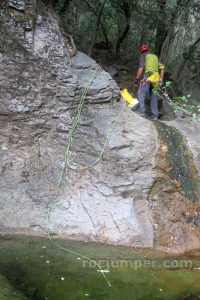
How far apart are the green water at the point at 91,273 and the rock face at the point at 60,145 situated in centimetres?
44

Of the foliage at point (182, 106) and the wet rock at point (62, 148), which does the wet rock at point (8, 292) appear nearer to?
the wet rock at point (62, 148)

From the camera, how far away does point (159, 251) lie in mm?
6453

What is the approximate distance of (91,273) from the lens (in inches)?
218

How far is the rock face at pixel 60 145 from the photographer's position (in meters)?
6.80

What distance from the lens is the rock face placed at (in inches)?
268

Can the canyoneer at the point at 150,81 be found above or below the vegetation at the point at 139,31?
below

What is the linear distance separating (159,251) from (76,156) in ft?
6.98

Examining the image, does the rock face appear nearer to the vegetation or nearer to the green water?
the green water

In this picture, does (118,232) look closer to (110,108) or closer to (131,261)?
(131,261)

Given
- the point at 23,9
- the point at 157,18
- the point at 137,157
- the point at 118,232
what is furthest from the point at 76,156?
the point at 157,18

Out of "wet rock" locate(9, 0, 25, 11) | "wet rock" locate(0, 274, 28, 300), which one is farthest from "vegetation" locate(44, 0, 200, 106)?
"wet rock" locate(0, 274, 28, 300)

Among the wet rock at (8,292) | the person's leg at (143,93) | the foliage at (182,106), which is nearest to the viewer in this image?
the wet rock at (8,292)

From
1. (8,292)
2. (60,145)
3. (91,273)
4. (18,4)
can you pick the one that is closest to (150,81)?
(60,145)

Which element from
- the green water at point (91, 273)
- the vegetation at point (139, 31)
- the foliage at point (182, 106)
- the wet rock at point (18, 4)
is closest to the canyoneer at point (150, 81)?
the foliage at point (182, 106)
